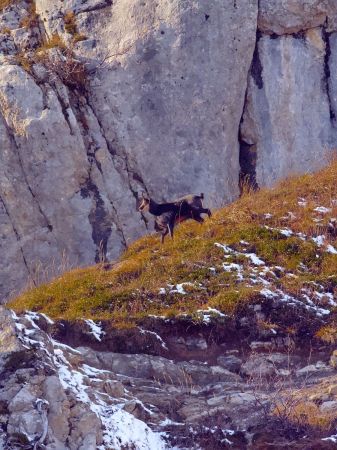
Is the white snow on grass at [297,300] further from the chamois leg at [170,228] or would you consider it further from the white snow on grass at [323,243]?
the chamois leg at [170,228]

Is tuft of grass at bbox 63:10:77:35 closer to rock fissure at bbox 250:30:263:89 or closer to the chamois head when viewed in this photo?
rock fissure at bbox 250:30:263:89

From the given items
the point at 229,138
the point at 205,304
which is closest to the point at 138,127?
the point at 229,138

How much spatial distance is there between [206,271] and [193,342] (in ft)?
5.45

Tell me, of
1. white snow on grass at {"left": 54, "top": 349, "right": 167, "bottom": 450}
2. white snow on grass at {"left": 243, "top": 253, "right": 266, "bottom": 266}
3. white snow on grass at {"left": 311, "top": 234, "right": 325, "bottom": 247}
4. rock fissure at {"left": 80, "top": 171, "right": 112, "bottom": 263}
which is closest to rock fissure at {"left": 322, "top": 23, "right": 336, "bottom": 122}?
white snow on grass at {"left": 311, "top": 234, "right": 325, "bottom": 247}

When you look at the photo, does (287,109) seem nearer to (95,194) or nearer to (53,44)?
(95,194)

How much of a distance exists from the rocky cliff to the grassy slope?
196cm

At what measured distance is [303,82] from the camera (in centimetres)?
1706

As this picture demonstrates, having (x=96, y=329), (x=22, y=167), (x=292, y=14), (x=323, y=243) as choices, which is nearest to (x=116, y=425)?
(x=96, y=329)

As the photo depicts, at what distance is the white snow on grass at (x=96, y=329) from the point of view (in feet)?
33.5

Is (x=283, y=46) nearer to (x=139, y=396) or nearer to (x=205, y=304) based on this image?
(x=205, y=304)

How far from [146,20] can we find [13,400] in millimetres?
10480

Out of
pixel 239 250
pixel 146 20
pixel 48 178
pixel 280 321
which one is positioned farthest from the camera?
pixel 146 20

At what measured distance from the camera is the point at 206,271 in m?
11.8

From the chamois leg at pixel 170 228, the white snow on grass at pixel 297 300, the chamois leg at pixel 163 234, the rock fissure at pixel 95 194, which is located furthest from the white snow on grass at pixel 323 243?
the rock fissure at pixel 95 194
